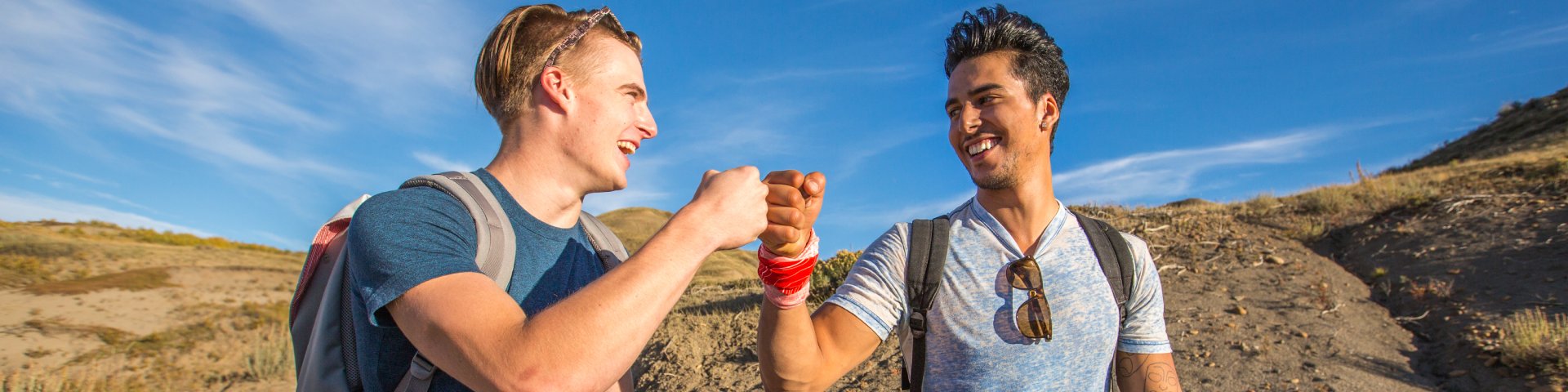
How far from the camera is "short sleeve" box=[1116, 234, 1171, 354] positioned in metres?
3.12

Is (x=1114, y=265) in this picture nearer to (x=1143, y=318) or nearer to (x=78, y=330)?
(x=1143, y=318)

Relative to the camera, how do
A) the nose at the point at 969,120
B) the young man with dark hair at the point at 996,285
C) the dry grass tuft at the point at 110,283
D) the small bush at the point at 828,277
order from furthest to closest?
1. the dry grass tuft at the point at 110,283
2. the small bush at the point at 828,277
3. the nose at the point at 969,120
4. the young man with dark hair at the point at 996,285

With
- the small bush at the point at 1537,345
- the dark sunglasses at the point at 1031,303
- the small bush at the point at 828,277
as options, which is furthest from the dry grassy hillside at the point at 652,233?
the dark sunglasses at the point at 1031,303

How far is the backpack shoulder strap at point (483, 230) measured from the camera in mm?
1907

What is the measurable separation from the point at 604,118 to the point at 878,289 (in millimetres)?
1188

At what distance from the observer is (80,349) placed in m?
15.6

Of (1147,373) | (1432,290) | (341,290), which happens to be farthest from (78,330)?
(1432,290)

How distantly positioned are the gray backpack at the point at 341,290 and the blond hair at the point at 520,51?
0.89ft

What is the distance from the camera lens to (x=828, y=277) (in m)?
10.7

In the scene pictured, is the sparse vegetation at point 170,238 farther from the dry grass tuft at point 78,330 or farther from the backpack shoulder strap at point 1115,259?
the backpack shoulder strap at point 1115,259

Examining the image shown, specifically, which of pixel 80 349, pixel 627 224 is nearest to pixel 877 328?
pixel 80 349

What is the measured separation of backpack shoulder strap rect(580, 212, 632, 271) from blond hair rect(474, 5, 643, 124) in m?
0.44

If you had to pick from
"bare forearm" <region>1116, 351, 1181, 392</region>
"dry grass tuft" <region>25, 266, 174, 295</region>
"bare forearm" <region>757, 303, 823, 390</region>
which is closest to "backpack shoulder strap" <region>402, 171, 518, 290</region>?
"bare forearm" <region>757, 303, 823, 390</region>

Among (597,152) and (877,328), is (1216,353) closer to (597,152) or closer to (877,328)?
(877,328)
